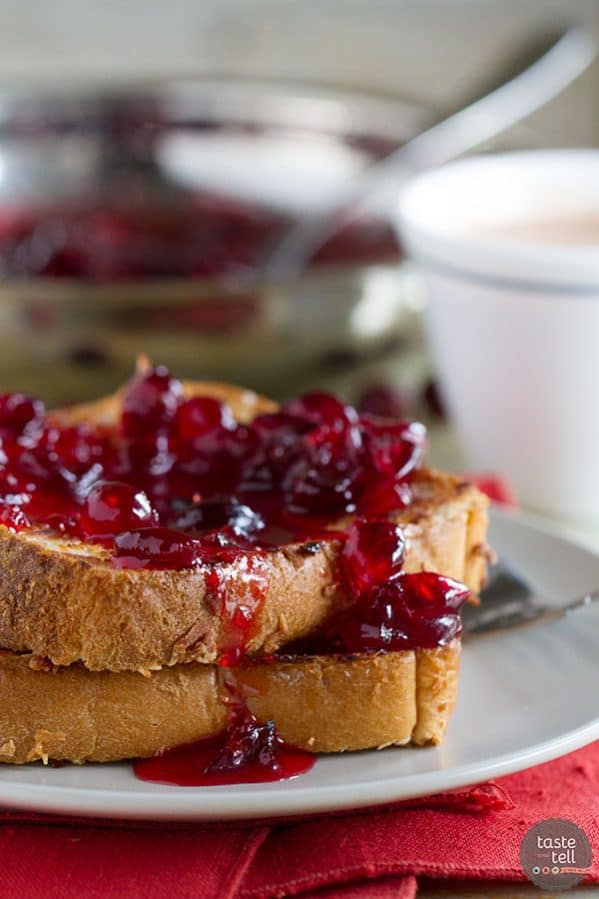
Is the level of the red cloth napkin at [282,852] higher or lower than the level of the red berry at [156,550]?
lower

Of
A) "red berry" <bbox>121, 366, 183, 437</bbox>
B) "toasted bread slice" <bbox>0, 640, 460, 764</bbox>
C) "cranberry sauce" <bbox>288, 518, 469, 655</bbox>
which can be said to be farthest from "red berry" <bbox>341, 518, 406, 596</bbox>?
"red berry" <bbox>121, 366, 183, 437</bbox>

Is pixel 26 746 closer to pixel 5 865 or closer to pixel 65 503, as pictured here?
pixel 5 865

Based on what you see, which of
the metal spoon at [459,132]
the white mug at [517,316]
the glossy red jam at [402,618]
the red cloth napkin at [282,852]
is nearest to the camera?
the red cloth napkin at [282,852]

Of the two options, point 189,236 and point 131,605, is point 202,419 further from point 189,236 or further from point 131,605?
point 189,236

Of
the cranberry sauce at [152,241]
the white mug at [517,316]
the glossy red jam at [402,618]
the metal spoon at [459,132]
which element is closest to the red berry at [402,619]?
the glossy red jam at [402,618]

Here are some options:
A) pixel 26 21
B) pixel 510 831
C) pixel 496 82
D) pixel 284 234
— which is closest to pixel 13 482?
pixel 510 831

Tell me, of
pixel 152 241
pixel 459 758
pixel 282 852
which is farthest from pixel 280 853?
pixel 152 241

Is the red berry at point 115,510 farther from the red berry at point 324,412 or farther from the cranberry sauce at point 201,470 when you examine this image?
the red berry at point 324,412
